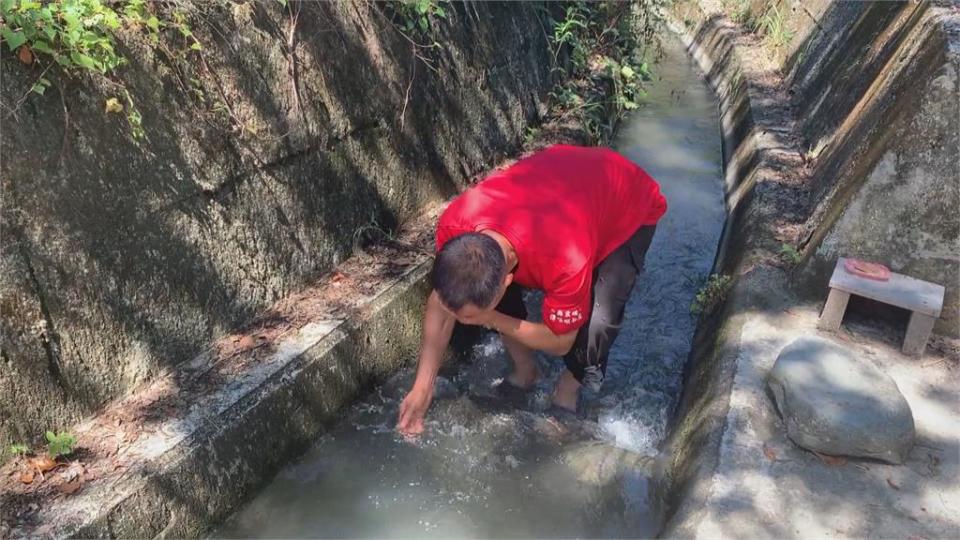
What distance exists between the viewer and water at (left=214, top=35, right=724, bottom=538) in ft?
9.75

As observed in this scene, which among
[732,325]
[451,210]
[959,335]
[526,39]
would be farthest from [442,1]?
[959,335]

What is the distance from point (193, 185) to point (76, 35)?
735 mm

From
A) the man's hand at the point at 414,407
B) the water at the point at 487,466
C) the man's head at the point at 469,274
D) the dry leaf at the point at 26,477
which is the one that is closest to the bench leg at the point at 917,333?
the water at the point at 487,466

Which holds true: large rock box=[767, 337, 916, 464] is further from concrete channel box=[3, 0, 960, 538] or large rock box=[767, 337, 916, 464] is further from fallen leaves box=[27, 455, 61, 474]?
fallen leaves box=[27, 455, 61, 474]

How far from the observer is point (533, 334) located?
2.87 metres

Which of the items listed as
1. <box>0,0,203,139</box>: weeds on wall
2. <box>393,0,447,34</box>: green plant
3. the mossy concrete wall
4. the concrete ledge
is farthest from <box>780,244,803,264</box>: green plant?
<box>0,0,203,139</box>: weeds on wall

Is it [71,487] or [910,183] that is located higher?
[910,183]

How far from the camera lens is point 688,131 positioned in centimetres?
800

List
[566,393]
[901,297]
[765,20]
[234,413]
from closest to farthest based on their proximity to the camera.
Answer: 1. [234,413]
2. [901,297]
3. [566,393]
4. [765,20]

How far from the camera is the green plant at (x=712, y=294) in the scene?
411 cm

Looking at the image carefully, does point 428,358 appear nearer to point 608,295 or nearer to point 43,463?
point 608,295

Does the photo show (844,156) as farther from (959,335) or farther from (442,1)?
(442,1)

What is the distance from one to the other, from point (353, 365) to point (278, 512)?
77 centimetres

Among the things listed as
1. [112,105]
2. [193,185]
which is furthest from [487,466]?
[112,105]
